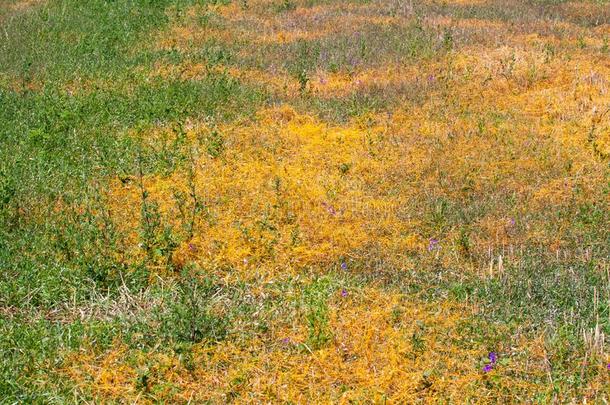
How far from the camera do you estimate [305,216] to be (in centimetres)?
737

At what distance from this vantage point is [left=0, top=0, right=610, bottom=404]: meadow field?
500 centimetres

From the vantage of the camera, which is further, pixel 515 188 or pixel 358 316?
pixel 515 188

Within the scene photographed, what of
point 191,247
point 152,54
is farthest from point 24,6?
point 191,247

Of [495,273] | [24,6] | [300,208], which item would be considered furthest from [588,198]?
[24,6]

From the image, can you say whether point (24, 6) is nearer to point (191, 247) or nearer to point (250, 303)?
point (191, 247)

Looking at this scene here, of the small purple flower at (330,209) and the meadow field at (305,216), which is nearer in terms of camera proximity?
the meadow field at (305,216)

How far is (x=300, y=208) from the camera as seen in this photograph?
7.50 metres

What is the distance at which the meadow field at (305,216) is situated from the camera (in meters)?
5.00

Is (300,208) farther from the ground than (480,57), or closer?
closer

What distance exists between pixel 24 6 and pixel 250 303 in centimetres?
1268

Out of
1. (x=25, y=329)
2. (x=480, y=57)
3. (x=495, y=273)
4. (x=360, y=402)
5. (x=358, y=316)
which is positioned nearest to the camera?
(x=360, y=402)

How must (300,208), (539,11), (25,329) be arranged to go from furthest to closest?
1. (539,11)
2. (300,208)
3. (25,329)

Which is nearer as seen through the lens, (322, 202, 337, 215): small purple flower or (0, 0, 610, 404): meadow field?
(0, 0, 610, 404): meadow field

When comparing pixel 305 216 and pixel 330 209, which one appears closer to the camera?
pixel 305 216
